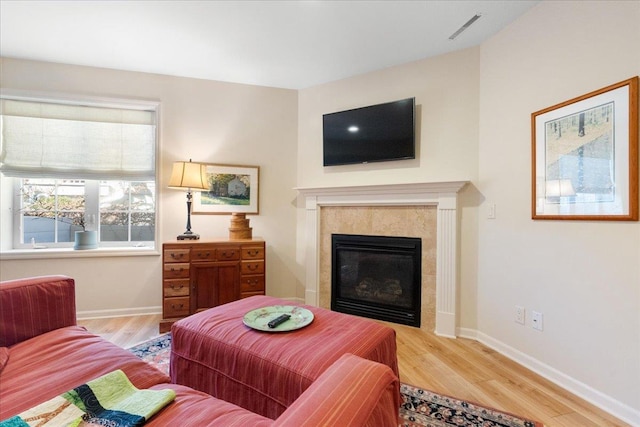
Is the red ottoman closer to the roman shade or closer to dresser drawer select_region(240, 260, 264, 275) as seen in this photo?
dresser drawer select_region(240, 260, 264, 275)

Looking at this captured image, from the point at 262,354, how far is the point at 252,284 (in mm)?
1593

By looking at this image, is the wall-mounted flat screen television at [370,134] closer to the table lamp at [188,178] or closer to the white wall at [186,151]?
the white wall at [186,151]

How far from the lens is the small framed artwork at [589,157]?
4.86ft

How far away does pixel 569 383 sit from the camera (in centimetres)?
175

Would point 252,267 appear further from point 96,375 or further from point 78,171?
point 78,171

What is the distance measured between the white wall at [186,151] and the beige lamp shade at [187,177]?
15.1 inches

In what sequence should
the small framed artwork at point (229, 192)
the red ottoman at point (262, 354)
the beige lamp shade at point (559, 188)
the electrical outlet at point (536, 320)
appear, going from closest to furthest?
the red ottoman at point (262, 354)
the beige lamp shade at point (559, 188)
the electrical outlet at point (536, 320)
the small framed artwork at point (229, 192)

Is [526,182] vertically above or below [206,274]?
above

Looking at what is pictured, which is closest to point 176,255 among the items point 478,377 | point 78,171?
point 78,171

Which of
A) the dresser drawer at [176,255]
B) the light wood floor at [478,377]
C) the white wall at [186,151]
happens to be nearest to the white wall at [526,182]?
the light wood floor at [478,377]

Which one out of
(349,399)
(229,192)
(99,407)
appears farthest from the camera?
(229,192)

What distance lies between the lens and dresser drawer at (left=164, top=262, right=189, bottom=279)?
8.44ft

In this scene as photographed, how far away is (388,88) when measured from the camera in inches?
113

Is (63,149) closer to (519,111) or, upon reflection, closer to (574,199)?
(519,111)
